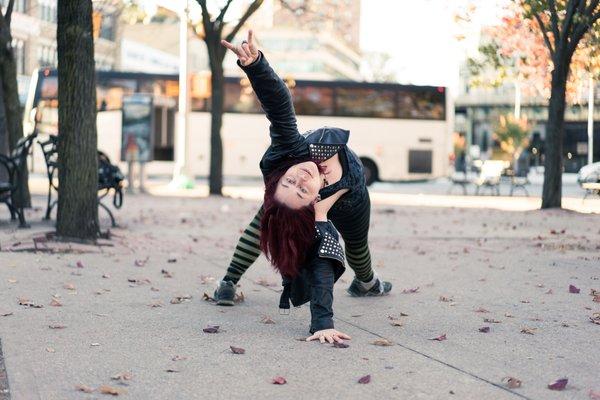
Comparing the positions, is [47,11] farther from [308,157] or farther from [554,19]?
[308,157]

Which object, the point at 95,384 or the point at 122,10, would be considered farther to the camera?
the point at 122,10

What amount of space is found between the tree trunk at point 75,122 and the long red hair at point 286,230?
472 cm

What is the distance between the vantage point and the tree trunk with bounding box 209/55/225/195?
22375 mm

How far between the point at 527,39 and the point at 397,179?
21.0 ft

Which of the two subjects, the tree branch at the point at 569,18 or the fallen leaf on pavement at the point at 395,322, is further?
the tree branch at the point at 569,18

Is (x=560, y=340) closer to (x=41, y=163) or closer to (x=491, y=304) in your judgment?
(x=491, y=304)

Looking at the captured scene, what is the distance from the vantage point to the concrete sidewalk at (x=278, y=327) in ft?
14.3

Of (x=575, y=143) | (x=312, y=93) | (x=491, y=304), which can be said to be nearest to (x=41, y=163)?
(x=312, y=93)

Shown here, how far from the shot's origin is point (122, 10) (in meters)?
22.6

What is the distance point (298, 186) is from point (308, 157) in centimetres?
18

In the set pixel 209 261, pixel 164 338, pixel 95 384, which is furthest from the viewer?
pixel 209 261

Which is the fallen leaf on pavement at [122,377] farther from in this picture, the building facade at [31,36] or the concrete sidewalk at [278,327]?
the building facade at [31,36]

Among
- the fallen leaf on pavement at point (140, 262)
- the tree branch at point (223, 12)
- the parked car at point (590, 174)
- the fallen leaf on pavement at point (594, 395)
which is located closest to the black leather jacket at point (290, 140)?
the fallen leaf on pavement at point (594, 395)

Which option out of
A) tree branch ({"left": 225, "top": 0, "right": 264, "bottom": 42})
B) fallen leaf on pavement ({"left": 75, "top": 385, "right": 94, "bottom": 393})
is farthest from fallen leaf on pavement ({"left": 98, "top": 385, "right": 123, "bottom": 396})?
tree branch ({"left": 225, "top": 0, "right": 264, "bottom": 42})
